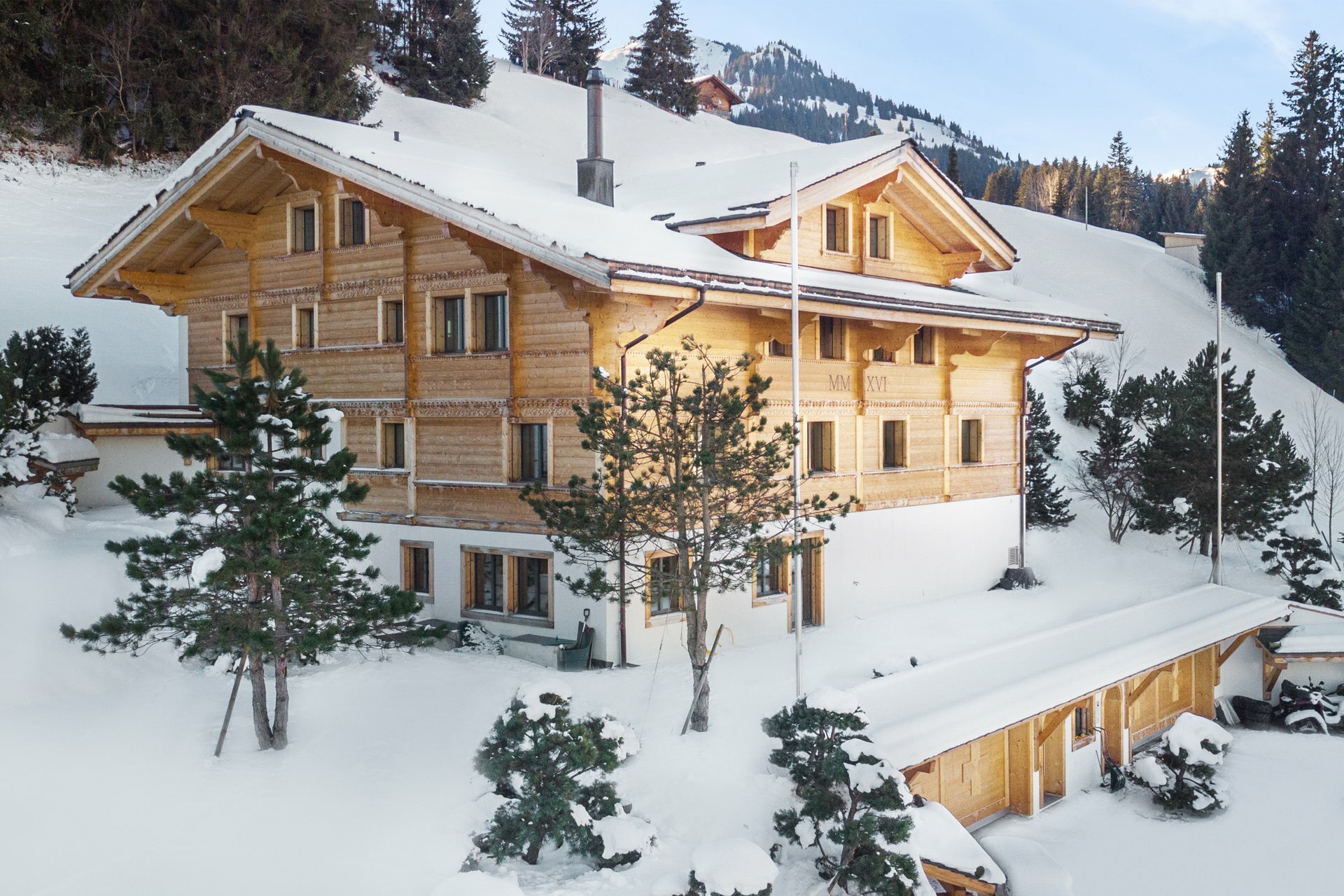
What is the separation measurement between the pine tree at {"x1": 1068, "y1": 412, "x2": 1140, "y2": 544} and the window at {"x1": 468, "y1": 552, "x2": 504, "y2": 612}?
64.6 feet

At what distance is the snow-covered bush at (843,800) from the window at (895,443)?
10700 millimetres

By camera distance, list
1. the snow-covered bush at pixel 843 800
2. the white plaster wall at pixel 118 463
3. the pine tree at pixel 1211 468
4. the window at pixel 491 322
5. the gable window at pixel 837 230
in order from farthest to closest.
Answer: the pine tree at pixel 1211 468
the white plaster wall at pixel 118 463
the gable window at pixel 837 230
the window at pixel 491 322
the snow-covered bush at pixel 843 800

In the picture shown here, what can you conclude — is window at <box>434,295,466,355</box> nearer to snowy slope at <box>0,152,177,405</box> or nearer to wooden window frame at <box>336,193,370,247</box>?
wooden window frame at <box>336,193,370,247</box>

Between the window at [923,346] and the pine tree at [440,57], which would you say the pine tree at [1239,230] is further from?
the pine tree at [440,57]

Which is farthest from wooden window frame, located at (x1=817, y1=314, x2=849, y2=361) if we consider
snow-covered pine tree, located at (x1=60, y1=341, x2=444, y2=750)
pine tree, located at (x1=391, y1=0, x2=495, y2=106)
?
pine tree, located at (x1=391, y1=0, x2=495, y2=106)

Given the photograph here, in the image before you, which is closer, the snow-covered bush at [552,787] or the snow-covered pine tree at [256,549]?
the snow-covered bush at [552,787]

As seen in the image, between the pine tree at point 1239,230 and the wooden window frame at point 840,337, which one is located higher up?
the pine tree at point 1239,230

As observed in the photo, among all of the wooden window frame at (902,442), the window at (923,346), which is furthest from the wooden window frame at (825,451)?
the window at (923,346)

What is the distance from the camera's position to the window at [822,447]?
19.9m

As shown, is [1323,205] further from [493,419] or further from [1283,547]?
[493,419]

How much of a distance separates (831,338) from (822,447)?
2.14 metres

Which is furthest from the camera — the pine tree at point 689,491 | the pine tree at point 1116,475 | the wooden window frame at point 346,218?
the pine tree at point 1116,475

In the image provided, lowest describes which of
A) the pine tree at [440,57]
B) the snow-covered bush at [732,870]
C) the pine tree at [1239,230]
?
the snow-covered bush at [732,870]

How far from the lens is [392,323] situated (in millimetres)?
18750
